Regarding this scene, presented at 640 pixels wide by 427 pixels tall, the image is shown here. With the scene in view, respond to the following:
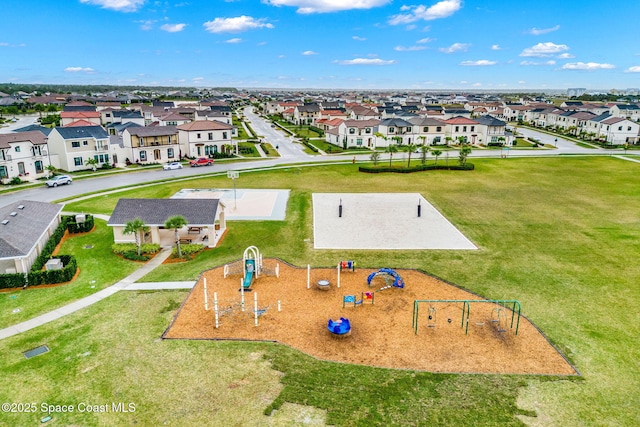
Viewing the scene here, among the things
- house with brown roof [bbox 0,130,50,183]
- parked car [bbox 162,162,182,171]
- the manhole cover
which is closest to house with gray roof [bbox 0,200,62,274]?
the manhole cover

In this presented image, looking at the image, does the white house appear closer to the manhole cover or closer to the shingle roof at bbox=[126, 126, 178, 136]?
the shingle roof at bbox=[126, 126, 178, 136]

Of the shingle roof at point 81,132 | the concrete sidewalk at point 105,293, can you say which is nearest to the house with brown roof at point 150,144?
the shingle roof at point 81,132

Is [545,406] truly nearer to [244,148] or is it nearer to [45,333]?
[45,333]

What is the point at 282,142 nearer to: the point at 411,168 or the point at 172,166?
the point at 172,166

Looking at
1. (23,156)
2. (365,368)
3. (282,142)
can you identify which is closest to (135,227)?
(365,368)

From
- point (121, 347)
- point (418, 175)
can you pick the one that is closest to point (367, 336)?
point (121, 347)
